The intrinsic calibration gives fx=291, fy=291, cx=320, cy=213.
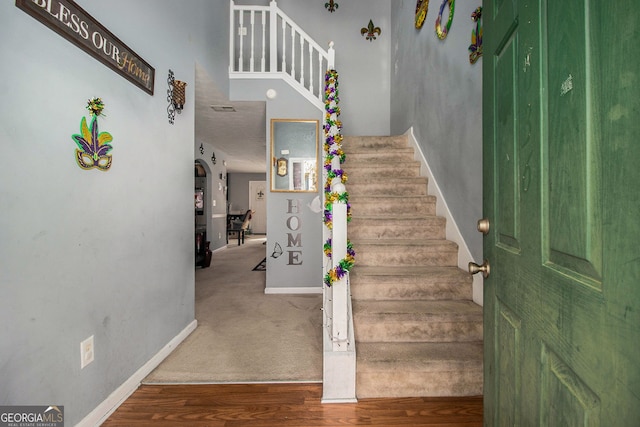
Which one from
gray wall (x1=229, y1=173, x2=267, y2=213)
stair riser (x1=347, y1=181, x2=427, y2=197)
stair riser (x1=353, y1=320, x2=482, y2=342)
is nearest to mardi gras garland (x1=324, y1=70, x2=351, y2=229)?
stair riser (x1=347, y1=181, x2=427, y2=197)

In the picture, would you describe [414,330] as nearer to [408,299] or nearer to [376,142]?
[408,299]

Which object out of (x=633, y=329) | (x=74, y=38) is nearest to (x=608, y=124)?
(x=633, y=329)

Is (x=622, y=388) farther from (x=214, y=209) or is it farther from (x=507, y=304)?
(x=214, y=209)

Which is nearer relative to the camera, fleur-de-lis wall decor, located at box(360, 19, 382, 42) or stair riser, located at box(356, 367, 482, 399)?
stair riser, located at box(356, 367, 482, 399)

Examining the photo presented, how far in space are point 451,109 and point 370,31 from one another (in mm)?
3382

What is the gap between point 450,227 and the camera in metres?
2.63

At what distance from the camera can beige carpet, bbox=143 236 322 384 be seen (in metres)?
1.99

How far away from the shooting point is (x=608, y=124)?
0.50 meters

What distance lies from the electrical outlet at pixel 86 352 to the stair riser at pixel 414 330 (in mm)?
1495

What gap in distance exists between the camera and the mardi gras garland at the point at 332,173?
68.5 inches

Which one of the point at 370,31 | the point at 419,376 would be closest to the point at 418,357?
the point at 419,376

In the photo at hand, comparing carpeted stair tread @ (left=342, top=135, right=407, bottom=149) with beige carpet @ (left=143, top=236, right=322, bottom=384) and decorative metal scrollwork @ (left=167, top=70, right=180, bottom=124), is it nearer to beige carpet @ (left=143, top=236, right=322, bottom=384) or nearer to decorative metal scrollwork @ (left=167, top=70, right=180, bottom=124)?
beige carpet @ (left=143, top=236, right=322, bottom=384)

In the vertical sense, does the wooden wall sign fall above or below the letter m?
above

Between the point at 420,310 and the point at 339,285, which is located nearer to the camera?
the point at 339,285
